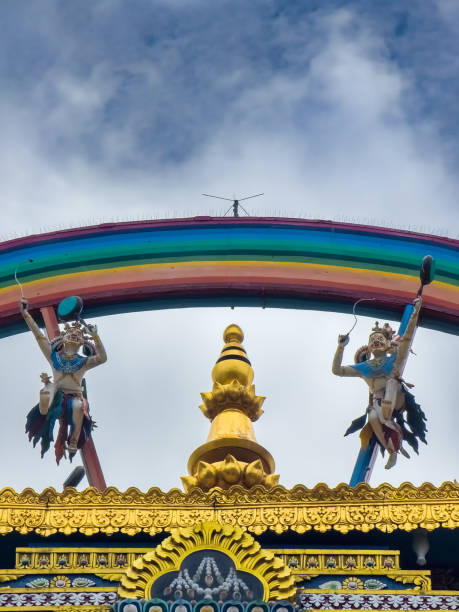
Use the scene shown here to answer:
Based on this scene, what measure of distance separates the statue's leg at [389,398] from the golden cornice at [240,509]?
1665 millimetres

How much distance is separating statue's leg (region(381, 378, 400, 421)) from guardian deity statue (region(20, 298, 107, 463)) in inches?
114

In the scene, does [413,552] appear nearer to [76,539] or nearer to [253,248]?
[76,539]

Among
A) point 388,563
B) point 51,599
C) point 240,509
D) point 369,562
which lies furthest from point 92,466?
point 388,563

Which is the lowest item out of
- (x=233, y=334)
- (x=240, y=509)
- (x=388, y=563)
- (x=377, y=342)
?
(x=388, y=563)

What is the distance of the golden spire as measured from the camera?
1756 centimetres

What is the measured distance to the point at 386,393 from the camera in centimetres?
1834

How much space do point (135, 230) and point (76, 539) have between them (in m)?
5.21

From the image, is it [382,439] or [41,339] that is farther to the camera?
[41,339]

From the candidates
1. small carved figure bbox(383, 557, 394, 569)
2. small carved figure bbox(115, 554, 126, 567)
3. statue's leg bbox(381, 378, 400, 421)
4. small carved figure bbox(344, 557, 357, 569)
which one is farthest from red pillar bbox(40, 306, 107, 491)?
small carved figure bbox(383, 557, 394, 569)

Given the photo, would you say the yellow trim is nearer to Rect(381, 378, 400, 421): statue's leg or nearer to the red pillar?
the red pillar

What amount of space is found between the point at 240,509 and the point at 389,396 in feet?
7.80

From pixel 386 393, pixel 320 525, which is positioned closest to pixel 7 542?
pixel 320 525

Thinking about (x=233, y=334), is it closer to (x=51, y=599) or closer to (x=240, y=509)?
(x=240, y=509)

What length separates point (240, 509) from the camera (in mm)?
16766
